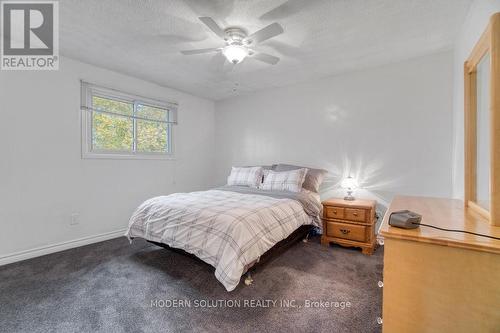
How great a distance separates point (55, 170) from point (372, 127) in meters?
4.05

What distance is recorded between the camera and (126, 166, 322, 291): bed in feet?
5.92

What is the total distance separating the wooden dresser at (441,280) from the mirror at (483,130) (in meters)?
0.44

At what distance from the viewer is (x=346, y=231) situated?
277cm

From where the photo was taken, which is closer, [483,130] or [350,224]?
[483,130]

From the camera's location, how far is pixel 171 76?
3.41 meters

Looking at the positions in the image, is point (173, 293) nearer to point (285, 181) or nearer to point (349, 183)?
point (285, 181)

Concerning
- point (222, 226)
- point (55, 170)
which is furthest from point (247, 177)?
point (55, 170)

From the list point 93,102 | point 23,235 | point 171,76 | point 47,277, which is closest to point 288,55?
point 171,76

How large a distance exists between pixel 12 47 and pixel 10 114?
0.71 m

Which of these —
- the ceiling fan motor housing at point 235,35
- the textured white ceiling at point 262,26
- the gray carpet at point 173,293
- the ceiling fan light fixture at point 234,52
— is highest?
the textured white ceiling at point 262,26

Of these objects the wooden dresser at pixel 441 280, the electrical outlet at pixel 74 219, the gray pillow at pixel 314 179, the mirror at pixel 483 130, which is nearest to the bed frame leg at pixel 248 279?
the wooden dresser at pixel 441 280

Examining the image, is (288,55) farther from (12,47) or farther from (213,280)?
(12,47)

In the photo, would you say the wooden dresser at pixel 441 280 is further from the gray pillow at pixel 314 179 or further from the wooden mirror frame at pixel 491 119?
the gray pillow at pixel 314 179

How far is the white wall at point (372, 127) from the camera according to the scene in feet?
8.91
